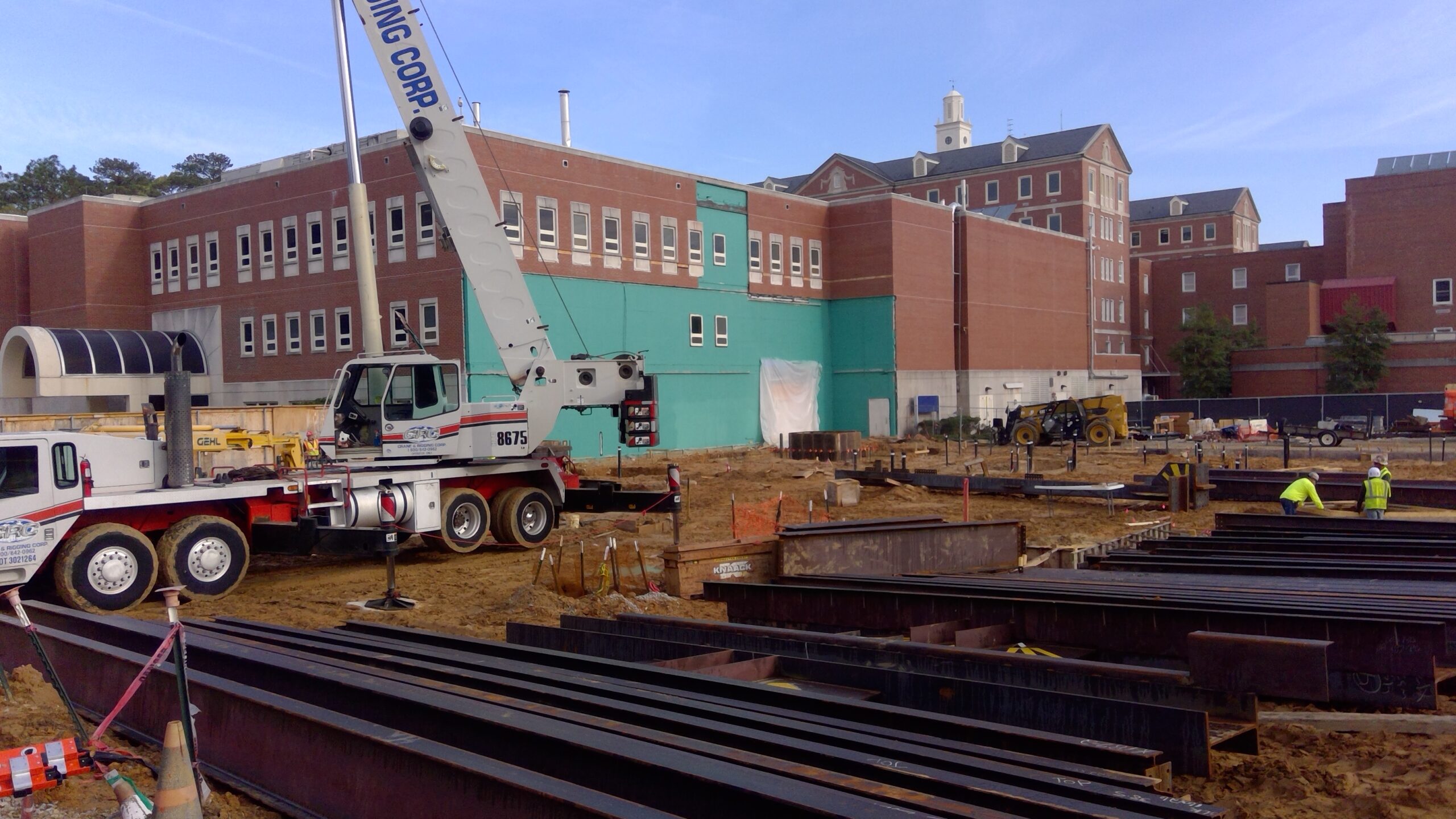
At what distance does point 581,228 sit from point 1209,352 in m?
47.1

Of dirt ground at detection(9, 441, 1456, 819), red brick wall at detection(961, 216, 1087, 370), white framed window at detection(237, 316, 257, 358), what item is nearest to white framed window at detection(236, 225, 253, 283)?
white framed window at detection(237, 316, 257, 358)

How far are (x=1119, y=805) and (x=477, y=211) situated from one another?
15.8 m

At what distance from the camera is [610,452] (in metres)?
39.4

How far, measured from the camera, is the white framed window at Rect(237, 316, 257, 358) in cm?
4156

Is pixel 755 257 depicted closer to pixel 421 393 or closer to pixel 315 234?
pixel 315 234

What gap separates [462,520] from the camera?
1741 cm

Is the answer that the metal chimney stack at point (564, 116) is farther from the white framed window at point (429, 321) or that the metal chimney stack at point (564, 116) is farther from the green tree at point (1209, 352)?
the green tree at point (1209, 352)

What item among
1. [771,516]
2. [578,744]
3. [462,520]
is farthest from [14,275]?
[578,744]

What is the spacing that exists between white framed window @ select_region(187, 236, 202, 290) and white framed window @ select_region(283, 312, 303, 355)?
591cm

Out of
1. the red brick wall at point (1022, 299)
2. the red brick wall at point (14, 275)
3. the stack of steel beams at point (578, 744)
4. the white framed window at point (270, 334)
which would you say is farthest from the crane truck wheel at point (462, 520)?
the red brick wall at point (14, 275)

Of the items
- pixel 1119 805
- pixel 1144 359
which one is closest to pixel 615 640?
pixel 1119 805

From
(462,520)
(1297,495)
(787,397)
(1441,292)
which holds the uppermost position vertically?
(1441,292)

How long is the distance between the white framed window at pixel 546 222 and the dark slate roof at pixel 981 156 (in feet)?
142

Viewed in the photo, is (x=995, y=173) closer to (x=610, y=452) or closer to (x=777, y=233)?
(x=777, y=233)
